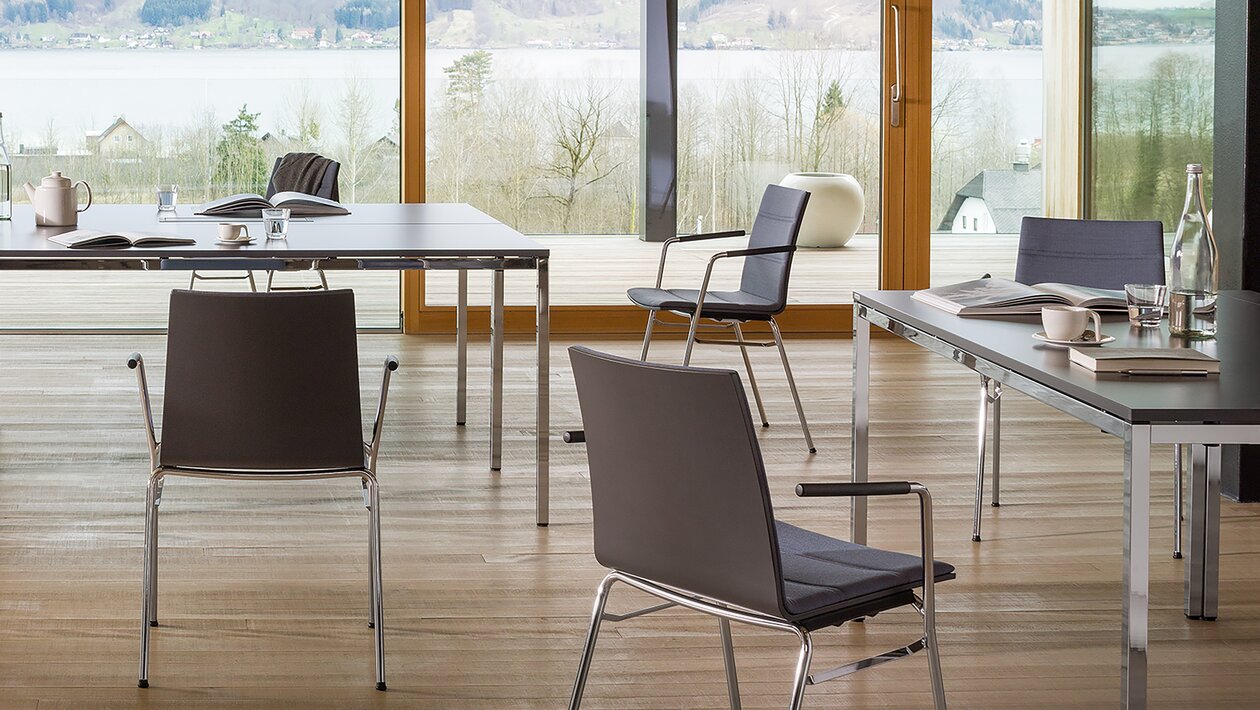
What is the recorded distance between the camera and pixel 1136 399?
6.39 ft

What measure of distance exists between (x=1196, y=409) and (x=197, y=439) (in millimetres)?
1815

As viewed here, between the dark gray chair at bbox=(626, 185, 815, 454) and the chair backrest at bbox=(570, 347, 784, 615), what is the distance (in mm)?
2508

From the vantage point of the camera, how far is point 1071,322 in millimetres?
2410

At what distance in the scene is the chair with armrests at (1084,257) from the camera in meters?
3.79

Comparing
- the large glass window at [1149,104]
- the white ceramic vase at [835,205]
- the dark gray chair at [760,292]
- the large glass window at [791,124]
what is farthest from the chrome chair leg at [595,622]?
the white ceramic vase at [835,205]

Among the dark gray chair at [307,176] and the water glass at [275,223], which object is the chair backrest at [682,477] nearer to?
the water glass at [275,223]

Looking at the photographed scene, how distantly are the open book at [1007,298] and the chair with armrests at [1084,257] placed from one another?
0.80m

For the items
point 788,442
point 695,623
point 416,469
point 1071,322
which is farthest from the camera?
point 788,442

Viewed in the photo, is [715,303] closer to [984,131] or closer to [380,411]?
[380,411]

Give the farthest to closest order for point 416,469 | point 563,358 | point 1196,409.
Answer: point 563,358, point 416,469, point 1196,409

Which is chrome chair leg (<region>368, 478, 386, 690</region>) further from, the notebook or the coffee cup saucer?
the notebook

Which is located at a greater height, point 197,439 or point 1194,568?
point 197,439

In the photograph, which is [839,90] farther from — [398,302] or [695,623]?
[695,623]

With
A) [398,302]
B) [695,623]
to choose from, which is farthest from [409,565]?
[398,302]
